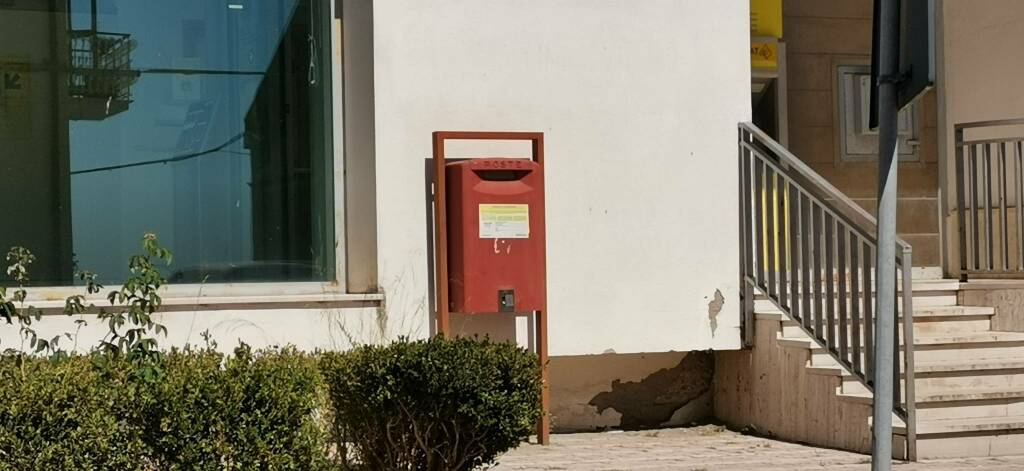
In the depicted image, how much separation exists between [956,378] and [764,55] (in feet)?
11.4

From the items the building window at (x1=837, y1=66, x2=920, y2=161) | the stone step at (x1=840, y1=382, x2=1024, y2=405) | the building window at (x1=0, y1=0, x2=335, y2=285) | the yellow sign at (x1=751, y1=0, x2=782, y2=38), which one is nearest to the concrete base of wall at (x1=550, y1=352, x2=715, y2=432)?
the stone step at (x1=840, y1=382, x2=1024, y2=405)

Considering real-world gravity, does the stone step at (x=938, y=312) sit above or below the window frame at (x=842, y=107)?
below

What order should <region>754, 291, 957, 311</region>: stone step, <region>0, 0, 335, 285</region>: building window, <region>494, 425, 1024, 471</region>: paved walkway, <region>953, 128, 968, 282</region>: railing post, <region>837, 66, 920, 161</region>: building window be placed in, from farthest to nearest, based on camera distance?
1. <region>837, 66, 920, 161</region>: building window
2. <region>953, 128, 968, 282</region>: railing post
3. <region>754, 291, 957, 311</region>: stone step
4. <region>0, 0, 335, 285</region>: building window
5. <region>494, 425, 1024, 471</region>: paved walkway

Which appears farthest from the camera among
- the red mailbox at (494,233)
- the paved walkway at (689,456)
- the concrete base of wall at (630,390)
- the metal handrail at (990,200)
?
the metal handrail at (990,200)

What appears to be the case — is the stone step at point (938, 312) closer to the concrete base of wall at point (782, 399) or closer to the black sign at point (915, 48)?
the concrete base of wall at point (782, 399)

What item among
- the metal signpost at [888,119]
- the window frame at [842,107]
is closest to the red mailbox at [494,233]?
the window frame at [842,107]

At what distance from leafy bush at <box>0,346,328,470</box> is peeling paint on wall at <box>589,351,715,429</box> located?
392 centimetres

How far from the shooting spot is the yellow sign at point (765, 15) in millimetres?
11758

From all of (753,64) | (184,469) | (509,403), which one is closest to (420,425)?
(509,403)

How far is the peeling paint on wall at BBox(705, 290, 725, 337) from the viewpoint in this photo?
9922 millimetres

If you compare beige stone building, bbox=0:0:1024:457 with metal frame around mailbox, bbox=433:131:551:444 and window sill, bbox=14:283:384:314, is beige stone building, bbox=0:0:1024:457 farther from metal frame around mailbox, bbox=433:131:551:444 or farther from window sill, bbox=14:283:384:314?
metal frame around mailbox, bbox=433:131:551:444

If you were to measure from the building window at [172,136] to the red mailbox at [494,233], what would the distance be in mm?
850

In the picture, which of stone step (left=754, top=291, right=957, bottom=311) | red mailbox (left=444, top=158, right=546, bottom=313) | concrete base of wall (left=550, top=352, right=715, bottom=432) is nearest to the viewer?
red mailbox (left=444, top=158, right=546, bottom=313)

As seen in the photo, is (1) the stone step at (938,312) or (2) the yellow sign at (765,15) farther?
(2) the yellow sign at (765,15)
